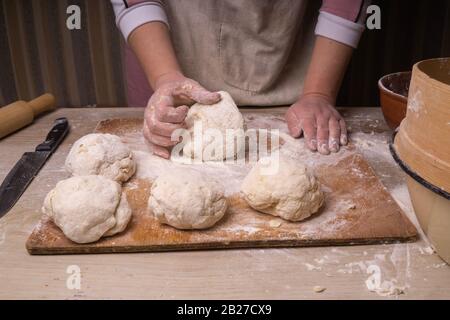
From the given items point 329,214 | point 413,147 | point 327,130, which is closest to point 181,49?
point 327,130

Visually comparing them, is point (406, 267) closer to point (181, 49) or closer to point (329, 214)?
point (329, 214)

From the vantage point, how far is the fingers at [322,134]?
55.7 inches

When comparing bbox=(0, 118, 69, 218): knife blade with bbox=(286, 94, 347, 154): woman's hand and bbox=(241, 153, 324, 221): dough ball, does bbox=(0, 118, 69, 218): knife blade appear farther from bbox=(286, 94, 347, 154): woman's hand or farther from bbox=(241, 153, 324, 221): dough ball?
bbox=(286, 94, 347, 154): woman's hand

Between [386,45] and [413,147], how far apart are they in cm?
219

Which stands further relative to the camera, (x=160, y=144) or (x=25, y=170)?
(x=160, y=144)

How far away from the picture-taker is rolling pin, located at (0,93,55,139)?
5.19ft

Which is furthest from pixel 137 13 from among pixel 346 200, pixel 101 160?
pixel 346 200

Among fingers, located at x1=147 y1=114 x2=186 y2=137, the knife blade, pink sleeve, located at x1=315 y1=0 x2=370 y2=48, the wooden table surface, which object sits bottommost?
the wooden table surface

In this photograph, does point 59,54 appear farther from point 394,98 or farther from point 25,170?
point 394,98

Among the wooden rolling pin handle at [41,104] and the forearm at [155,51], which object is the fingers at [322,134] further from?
the wooden rolling pin handle at [41,104]

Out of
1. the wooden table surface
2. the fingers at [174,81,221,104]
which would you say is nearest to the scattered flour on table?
the wooden table surface

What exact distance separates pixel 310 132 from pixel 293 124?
91 mm

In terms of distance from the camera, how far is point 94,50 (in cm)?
288

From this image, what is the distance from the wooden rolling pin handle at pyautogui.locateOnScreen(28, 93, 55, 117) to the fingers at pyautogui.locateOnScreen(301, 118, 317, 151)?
1.06 meters
